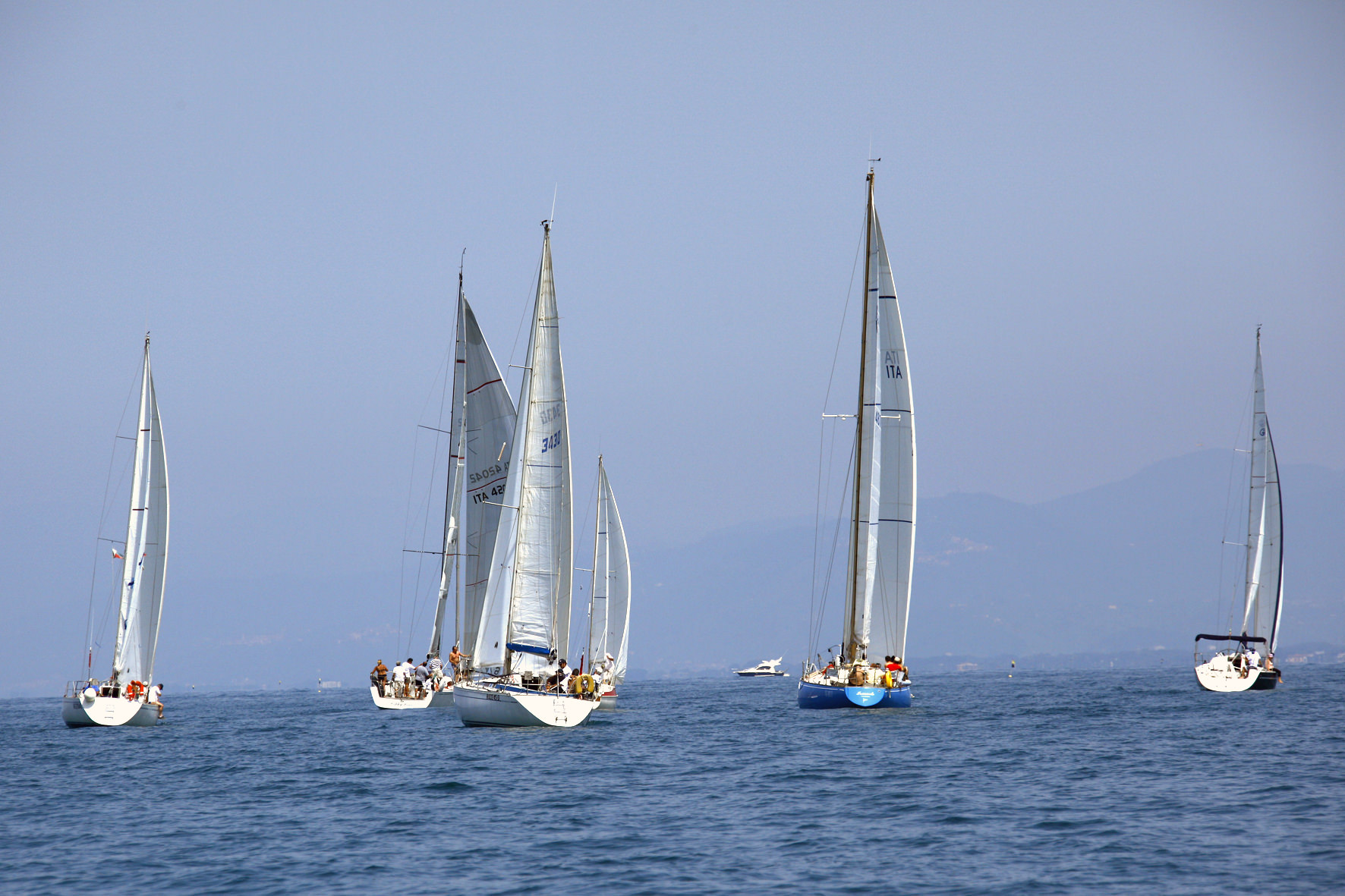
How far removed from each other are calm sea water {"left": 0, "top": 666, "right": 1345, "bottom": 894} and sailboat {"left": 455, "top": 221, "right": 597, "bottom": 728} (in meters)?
1.30

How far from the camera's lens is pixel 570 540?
140 ft

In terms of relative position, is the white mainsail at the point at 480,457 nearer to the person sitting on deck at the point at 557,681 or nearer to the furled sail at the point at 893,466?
the person sitting on deck at the point at 557,681

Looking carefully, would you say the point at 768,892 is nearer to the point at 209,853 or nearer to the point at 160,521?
the point at 209,853

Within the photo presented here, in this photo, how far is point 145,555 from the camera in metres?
46.6

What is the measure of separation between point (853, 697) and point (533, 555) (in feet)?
44.9

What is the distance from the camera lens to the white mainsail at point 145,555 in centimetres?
4616

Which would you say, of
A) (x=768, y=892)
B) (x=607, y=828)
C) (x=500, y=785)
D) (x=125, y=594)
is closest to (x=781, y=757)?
(x=500, y=785)

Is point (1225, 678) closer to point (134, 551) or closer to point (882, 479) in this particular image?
point (882, 479)

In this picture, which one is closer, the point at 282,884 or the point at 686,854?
the point at 282,884

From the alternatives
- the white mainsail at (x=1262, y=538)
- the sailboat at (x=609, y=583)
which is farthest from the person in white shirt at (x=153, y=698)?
the white mainsail at (x=1262, y=538)

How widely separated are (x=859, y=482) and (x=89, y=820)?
30.8 m

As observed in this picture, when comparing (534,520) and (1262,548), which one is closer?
(534,520)

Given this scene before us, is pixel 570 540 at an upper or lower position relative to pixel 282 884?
upper

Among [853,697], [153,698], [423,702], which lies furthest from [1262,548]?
[153,698]
